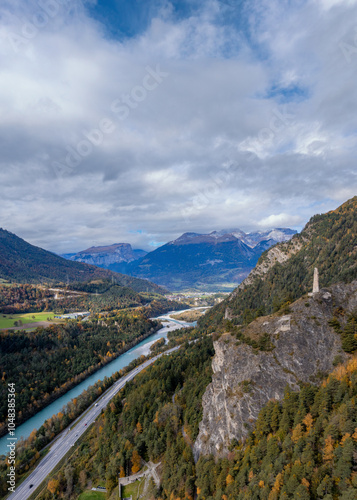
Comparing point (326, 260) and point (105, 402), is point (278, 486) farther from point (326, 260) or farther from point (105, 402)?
point (326, 260)

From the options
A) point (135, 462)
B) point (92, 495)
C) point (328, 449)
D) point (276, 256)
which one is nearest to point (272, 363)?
point (328, 449)

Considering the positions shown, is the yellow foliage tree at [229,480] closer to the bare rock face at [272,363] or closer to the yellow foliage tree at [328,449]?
the bare rock face at [272,363]

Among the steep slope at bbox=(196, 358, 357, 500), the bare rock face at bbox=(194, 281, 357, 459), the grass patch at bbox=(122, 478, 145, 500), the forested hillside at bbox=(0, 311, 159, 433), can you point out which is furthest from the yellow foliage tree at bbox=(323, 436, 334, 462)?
the forested hillside at bbox=(0, 311, 159, 433)

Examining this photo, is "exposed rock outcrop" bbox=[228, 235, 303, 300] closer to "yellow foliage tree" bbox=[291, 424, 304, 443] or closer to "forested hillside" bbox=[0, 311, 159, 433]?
"forested hillside" bbox=[0, 311, 159, 433]

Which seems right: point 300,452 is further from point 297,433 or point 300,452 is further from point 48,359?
point 48,359

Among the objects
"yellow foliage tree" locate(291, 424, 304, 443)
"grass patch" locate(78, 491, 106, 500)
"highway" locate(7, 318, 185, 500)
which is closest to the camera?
"yellow foliage tree" locate(291, 424, 304, 443)
